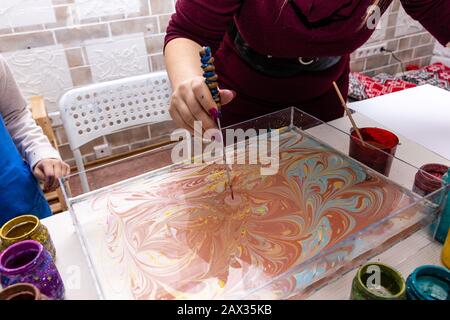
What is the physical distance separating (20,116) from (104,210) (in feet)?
2.00

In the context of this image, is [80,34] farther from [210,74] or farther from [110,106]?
[210,74]

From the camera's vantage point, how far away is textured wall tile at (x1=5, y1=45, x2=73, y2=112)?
1.98 meters

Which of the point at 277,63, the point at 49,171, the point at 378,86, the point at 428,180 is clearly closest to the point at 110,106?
the point at 49,171

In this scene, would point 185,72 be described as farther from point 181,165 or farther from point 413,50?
point 413,50

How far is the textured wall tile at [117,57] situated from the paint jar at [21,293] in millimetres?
1770

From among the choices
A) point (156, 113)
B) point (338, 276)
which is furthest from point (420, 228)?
point (156, 113)

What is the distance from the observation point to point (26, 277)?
630mm

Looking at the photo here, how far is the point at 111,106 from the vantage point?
1454 mm

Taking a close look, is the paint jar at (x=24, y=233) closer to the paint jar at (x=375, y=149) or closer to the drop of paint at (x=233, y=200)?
the drop of paint at (x=233, y=200)

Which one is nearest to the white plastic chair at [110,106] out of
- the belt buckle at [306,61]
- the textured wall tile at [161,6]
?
the belt buckle at [306,61]

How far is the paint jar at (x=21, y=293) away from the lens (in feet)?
1.81

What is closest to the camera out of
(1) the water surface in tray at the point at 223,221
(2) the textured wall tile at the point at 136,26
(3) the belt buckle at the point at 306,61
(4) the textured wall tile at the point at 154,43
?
(1) the water surface in tray at the point at 223,221

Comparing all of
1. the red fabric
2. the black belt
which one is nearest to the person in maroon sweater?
the black belt

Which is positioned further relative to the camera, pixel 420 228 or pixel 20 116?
pixel 20 116
